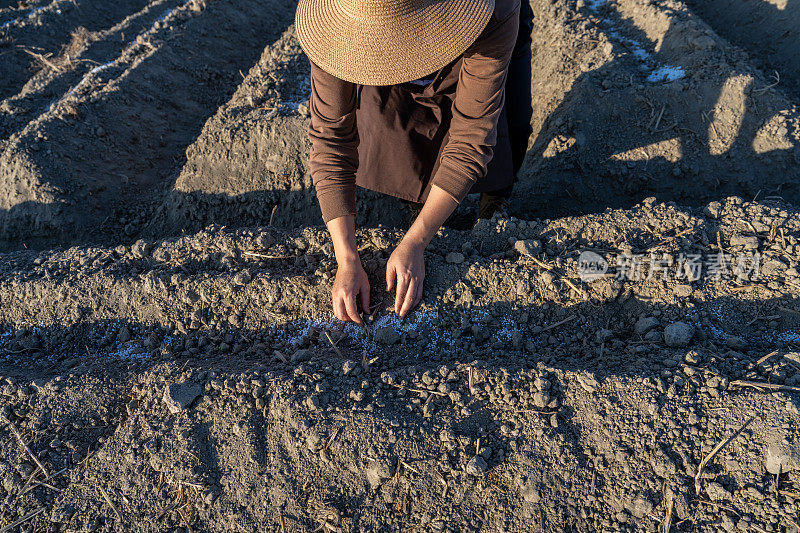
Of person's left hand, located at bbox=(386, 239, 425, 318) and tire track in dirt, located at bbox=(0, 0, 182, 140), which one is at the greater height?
person's left hand, located at bbox=(386, 239, 425, 318)

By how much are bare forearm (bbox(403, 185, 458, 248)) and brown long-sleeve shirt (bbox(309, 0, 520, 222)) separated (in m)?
0.04

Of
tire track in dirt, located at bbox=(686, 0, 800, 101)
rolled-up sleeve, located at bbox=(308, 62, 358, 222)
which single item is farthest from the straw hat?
tire track in dirt, located at bbox=(686, 0, 800, 101)

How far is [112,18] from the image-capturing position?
6988 mm

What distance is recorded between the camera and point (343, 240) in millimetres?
2195

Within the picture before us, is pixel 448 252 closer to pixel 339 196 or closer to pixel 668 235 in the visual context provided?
pixel 339 196

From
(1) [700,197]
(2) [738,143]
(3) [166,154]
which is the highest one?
(2) [738,143]

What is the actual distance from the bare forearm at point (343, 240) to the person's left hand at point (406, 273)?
0.17m

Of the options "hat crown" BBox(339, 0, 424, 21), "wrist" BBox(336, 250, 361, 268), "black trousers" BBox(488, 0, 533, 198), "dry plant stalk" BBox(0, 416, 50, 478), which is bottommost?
"dry plant stalk" BBox(0, 416, 50, 478)

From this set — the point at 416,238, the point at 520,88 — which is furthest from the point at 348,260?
the point at 520,88

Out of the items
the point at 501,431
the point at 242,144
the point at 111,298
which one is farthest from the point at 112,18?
the point at 501,431

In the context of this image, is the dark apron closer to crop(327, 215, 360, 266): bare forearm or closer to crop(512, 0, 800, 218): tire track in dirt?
crop(327, 215, 360, 266): bare forearm

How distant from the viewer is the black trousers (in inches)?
102

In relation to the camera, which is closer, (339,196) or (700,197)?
(339,196)

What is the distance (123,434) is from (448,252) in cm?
158
